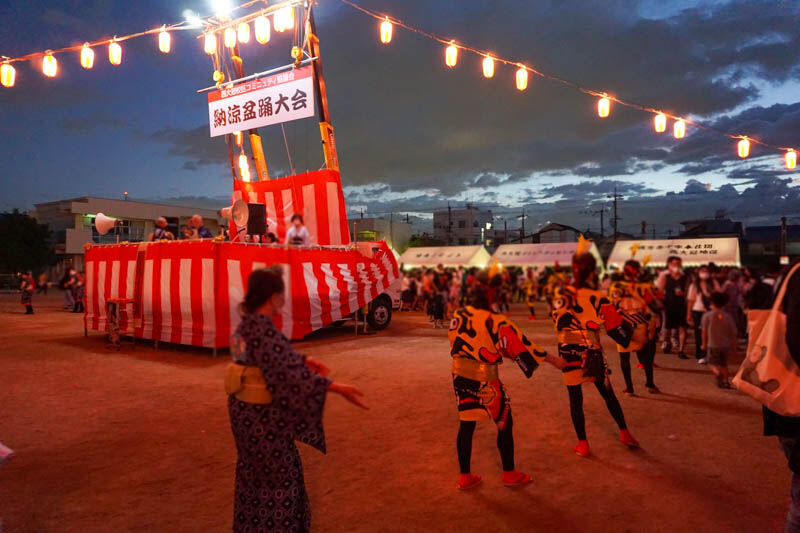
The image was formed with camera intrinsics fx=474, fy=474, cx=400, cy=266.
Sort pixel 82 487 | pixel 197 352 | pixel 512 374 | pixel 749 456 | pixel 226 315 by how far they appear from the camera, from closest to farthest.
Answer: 1. pixel 82 487
2. pixel 749 456
3. pixel 512 374
4. pixel 226 315
5. pixel 197 352

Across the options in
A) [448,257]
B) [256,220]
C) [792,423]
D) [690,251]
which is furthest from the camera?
[448,257]

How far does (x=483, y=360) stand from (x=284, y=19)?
11268 mm

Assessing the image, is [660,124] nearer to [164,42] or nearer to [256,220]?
[256,220]

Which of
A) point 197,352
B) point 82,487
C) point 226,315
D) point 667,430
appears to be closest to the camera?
point 82,487

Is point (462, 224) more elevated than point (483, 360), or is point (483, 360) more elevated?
point (462, 224)

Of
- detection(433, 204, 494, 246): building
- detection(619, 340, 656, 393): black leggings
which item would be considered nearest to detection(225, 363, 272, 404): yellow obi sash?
detection(619, 340, 656, 393): black leggings

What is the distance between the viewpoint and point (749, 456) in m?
4.09

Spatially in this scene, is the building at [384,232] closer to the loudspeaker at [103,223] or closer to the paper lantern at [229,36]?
the paper lantern at [229,36]

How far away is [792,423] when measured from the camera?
2260 mm

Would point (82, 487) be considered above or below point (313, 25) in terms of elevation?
below

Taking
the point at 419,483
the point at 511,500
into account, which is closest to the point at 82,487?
the point at 419,483

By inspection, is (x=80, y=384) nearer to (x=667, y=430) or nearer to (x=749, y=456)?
(x=667, y=430)

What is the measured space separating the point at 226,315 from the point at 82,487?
5.20 metres

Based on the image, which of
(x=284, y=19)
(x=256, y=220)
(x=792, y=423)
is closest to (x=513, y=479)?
(x=792, y=423)
